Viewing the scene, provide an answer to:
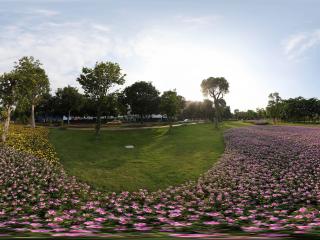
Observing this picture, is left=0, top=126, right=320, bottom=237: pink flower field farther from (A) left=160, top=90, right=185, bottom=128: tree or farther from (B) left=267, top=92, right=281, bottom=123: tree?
(B) left=267, top=92, right=281, bottom=123: tree

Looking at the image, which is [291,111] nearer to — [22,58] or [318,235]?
[22,58]

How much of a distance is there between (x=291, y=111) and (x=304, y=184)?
10488cm

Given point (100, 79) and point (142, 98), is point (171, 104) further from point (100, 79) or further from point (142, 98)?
point (142, 98)

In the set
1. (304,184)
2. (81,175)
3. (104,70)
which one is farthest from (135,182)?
(104,70)

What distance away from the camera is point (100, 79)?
3953 cm

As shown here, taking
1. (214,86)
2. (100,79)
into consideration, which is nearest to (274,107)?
(214,86)

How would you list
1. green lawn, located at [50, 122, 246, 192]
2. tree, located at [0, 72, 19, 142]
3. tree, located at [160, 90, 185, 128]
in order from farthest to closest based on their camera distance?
1. tree, located at [160, 90, 185, 128]
2. tree, located at [0, 72, 19, 142]
3. green lawn, located at [50, 122, 246, 192]

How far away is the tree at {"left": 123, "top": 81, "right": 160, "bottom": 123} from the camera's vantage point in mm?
87562

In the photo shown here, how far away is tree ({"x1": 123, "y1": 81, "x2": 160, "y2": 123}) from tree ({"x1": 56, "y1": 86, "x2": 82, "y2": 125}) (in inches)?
565

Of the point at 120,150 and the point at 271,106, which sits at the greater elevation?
the point at 271,106

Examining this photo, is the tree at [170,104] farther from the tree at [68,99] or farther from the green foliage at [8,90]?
the tree at [68,99]

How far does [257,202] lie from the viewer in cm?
1093

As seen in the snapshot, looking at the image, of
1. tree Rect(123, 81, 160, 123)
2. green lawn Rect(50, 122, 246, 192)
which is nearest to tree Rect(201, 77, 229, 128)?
tree Rect(123, 81, 160, 123)

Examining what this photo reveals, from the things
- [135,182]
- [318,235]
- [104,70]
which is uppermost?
[104,70]
